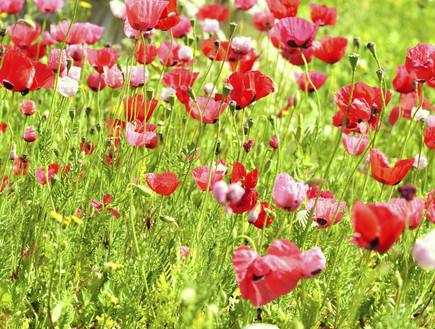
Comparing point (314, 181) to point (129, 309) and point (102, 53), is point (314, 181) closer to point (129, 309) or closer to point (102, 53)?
point (129, 309)

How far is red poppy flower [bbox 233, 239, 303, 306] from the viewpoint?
109 centimetres

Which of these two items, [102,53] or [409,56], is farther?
[102,53]

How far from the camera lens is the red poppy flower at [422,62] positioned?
1.53 metres

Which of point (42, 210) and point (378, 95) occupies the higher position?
point (378, 95)

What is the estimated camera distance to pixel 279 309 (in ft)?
4.61

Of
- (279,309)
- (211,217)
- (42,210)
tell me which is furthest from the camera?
(211,217)

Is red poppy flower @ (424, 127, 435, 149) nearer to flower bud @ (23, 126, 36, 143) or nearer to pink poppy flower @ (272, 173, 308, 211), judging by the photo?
pink poppy flower @ (272, 173, 308, 211)

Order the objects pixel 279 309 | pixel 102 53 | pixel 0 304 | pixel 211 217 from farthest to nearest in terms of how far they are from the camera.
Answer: pixel 102 53 → pixel 211 217 → pixel 279 309 → pixel 0 304

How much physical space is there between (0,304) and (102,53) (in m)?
0.97

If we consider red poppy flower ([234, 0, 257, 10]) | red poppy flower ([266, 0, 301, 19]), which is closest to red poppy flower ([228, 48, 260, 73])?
red poppy flower ([266, 0, 301, 19])

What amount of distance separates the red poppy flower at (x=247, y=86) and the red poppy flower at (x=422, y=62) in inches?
14.5

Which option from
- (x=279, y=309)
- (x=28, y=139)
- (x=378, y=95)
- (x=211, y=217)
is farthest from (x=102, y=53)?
(x=279, y=309)

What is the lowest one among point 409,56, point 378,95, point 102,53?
point 102,53

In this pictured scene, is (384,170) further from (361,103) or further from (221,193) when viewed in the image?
(221,193)
